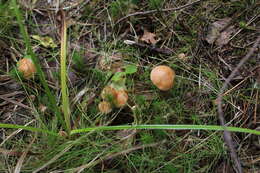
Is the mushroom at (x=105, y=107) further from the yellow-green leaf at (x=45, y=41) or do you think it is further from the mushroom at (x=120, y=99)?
the yellow-green leaf at (x=45, y=41)

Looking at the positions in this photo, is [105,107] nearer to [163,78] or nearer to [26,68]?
[163,78]

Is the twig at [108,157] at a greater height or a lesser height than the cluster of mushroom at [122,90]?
lesser

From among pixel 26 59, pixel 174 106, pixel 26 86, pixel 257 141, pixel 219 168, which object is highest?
pixel 26 59

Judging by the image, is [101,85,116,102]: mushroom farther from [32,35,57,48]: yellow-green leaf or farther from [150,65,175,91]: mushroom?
[32,35,57,48]: yellow-green leaf

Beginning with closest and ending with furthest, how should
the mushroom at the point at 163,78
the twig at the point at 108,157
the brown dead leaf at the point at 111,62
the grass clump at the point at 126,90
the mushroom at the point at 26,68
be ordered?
1. the twig at the point at 108,157
2. the grass clump at the point at 126,90
3. the mushroom at the point at 163,78
4. the mushroom at the point at 26,68
5. the brown dead leaf at the point at 111,62

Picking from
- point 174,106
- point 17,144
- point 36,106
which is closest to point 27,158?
point 17,144

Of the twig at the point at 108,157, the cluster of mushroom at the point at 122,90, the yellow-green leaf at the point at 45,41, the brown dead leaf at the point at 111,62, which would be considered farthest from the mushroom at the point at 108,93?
the yellow-green leaf at the point at 45,41

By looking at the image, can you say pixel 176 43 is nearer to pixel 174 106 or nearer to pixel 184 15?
pixel 184 15
